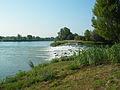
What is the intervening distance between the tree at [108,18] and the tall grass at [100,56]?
10.3 m

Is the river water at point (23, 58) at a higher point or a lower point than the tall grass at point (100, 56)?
lower

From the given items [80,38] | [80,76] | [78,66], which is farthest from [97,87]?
[80,38]

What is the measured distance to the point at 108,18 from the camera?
63.1 ft

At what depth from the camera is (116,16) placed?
19516 mm

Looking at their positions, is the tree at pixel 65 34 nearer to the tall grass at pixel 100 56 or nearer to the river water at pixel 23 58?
the river water at pixel 23 58

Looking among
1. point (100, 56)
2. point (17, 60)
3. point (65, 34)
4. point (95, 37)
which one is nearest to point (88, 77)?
point (100, 56)

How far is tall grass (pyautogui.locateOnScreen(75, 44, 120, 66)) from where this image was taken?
28.2ft

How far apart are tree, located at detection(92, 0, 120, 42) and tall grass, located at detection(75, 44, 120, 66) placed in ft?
33.8

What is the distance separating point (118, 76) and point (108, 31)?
13.5 metres

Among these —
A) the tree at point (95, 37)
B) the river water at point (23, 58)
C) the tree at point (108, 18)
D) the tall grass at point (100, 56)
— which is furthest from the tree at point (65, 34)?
the tall grass at point (100, 56)

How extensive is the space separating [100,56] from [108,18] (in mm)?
11035

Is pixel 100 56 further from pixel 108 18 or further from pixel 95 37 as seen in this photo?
pixel 95 37

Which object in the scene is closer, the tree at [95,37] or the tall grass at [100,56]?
the tall grass at [100,56]

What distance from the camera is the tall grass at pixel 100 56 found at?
8.59 m
